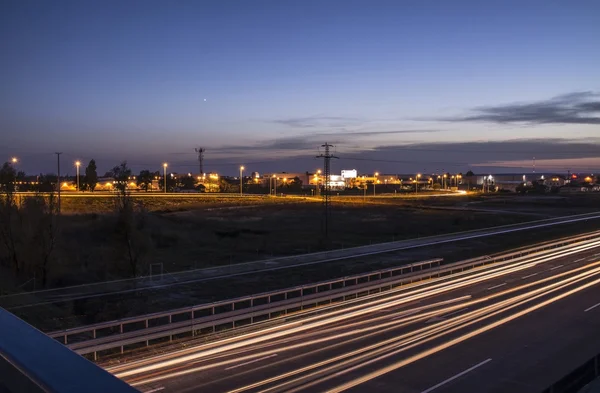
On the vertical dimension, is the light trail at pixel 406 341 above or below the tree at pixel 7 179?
below

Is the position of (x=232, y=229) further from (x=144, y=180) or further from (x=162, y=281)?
(x=144, y=180)

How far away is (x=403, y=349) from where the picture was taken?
40.1 feet

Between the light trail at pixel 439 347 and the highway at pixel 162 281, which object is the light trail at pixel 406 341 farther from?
the highway at pixel 162 281

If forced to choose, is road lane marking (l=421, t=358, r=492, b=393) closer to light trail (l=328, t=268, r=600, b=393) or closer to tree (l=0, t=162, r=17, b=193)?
light trail (l=328, t=268, r=600, b=393)

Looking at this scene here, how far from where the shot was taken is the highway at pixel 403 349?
33.2 feet

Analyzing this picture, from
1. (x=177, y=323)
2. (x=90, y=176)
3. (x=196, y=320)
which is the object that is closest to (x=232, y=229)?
(x=196, y=320)

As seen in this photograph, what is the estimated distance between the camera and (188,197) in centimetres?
7106

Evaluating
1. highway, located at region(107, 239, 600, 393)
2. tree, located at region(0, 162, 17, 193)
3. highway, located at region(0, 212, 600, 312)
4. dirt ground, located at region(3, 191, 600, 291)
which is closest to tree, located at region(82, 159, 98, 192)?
dirt ground, located at region(3, 191, 600, 291)

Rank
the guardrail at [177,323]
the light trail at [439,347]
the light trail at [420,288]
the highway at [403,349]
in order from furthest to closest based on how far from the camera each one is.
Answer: the guardrail at [177,323]
the light trail at [420,288]
the highway at [403,349]
the light trail at [439,347]

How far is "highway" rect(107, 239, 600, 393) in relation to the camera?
10.1 metres

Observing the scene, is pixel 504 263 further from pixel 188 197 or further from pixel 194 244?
pixel 188 197

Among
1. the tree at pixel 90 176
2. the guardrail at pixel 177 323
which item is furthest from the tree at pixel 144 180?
the guardrail at pixel 177 323

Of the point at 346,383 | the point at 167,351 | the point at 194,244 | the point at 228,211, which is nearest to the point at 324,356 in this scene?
the point at 346,383

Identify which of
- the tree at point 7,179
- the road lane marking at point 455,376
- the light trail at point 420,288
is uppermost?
the tree at point 7,179
